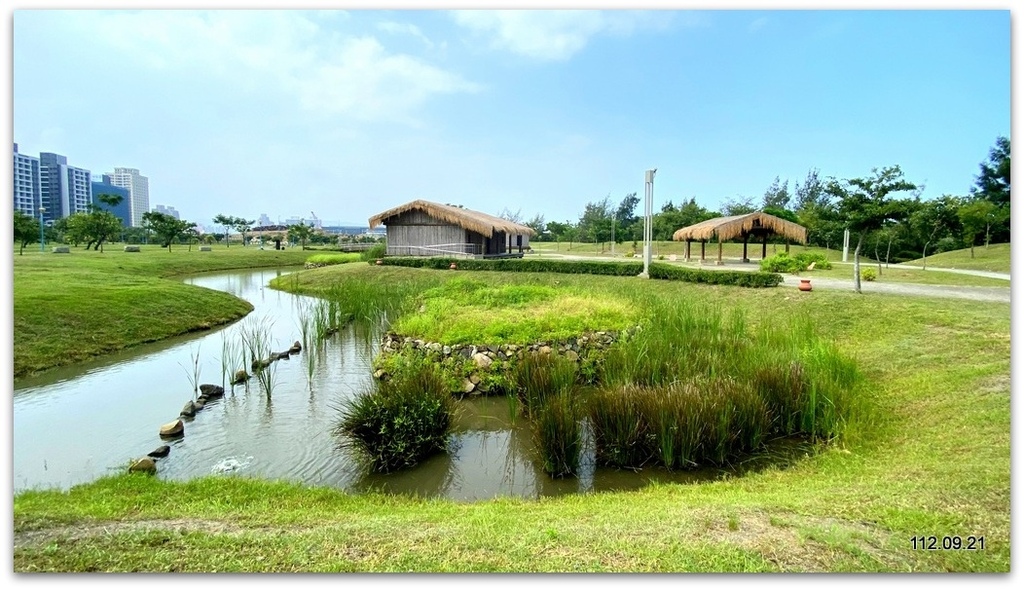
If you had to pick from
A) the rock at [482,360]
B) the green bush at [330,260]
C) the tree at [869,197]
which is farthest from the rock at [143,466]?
the green bush at [330,260]

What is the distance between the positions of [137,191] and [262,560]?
4.70 m

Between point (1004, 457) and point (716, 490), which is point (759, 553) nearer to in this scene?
point (716, 490)

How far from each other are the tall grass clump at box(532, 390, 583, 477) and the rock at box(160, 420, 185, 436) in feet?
12.5

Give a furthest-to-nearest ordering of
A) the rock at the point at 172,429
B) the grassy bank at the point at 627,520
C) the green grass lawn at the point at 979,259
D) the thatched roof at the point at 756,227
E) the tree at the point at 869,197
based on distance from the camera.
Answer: the thatched roof at the point at 756,227, the tree at the point at 869,197, the rock at the point at 172,429, the green grass lawn at the point at 979,259, the grassy bank at the point at 627,520

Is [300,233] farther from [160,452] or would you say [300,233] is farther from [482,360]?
[160,452]

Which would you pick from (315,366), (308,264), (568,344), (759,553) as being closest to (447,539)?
(759,553)

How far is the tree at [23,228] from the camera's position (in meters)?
3.67

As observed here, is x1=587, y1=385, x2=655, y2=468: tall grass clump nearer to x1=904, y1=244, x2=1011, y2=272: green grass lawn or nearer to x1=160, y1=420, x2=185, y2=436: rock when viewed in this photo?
x1=904, y1=244, x2=1011, y2=272: green grass lawn

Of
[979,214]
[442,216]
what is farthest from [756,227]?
[979,214]

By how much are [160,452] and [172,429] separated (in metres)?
0.51

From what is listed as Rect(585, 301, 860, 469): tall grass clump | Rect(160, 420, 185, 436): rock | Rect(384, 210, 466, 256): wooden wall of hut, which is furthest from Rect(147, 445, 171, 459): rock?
Rect(384, 210, 466, 256): wooden wall of hut

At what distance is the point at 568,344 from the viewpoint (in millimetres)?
7160

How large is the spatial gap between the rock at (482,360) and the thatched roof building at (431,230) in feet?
50.6

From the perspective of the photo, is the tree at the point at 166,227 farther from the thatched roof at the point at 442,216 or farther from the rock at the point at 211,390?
the rock at the point at 211,390
